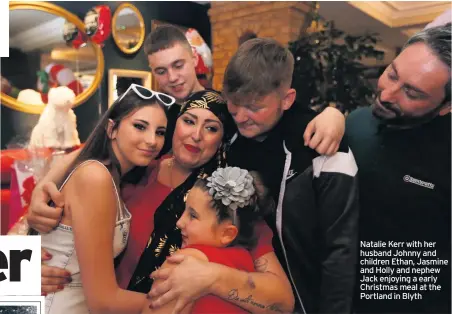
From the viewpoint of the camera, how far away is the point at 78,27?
1433mm

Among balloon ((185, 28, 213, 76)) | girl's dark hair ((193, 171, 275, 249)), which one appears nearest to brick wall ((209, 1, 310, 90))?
balloon ((185, 28, 213, 76))

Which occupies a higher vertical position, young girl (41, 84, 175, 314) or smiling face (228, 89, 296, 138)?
smiling face (228, 89, 296, 138)

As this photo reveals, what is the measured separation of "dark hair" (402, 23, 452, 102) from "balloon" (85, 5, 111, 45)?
1028 millimetres

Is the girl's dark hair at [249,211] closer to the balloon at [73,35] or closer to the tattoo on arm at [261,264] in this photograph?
the tattoo on arm at [261,264]

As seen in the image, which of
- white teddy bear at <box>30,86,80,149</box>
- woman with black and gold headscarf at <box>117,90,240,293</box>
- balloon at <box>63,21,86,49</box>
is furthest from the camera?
Answer: balloon at <box>63,21,86,49</box>

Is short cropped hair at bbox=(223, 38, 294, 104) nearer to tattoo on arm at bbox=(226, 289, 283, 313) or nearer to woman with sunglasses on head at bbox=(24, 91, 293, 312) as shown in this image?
woman with sunglasses on head at bbox=(24, 91, 293, 312)

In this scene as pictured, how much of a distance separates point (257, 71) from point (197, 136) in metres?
0.27

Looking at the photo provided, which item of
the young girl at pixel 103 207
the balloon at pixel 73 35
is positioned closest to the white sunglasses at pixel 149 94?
the young girl at pixel 103 207

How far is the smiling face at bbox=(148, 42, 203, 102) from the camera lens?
4.12 ft

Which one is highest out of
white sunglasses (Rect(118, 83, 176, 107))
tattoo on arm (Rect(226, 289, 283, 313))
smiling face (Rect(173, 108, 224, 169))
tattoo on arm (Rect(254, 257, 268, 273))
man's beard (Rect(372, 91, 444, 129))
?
white sunglasses (Rect(118, 83, 176, 107))

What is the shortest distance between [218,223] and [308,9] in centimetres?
80

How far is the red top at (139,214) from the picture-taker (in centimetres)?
124

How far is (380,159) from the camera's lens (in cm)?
122

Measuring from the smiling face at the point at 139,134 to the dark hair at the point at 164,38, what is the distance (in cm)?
21
